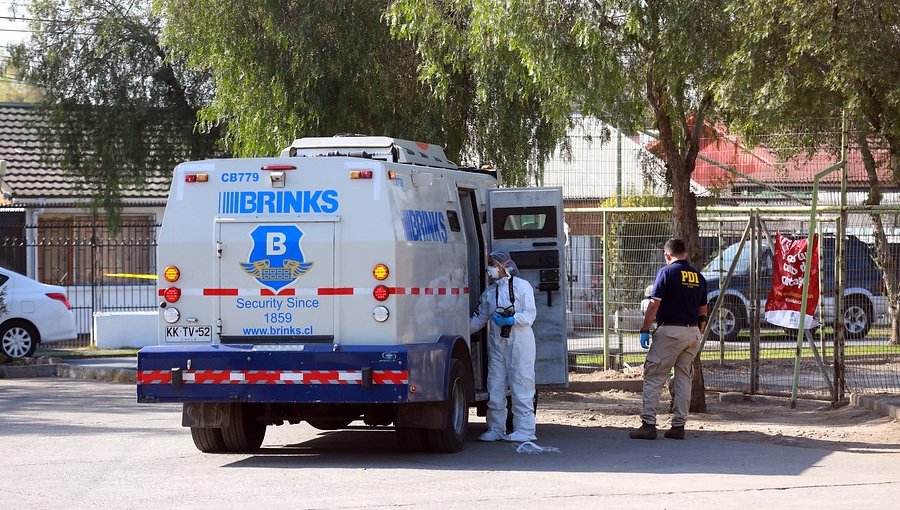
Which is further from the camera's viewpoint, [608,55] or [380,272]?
[608,55]

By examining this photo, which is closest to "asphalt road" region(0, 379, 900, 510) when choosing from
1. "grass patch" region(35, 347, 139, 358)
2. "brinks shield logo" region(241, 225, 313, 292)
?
"brinks shield logo" region(241, 225, 313, 292)

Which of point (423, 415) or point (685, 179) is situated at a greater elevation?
point (685, 179)

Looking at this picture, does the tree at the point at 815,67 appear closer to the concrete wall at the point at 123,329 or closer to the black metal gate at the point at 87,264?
the concrete wall at the point at 123,329

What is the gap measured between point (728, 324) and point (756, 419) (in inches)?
117

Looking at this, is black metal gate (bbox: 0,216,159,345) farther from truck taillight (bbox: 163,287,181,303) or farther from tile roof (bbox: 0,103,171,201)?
truck taillight (bbox: 163,287,181,303)

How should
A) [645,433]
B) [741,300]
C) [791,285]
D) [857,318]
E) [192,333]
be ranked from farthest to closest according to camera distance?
[741,300] → [857,318] → [791,285] → [645,433] → [192,333]

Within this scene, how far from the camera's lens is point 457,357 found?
11.5 metres

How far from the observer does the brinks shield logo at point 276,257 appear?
1051 cm

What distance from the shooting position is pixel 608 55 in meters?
12.9

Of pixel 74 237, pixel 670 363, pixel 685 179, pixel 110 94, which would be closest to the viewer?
pixel 670 363

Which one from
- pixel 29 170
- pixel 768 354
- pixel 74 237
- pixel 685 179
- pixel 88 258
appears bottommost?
pixel 768 354

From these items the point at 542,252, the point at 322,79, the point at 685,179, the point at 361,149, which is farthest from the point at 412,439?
the point at 322,79

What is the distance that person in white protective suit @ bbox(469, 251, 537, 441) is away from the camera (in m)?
11.7

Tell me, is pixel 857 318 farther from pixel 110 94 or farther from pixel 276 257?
pixel 110 94
